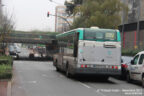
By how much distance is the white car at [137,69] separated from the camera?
15705 mm

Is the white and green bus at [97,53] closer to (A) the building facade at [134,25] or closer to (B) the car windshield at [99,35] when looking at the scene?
(B) the car windshield at [99,35]

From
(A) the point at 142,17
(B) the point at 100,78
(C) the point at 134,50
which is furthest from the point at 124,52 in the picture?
(B) the point at 100,78

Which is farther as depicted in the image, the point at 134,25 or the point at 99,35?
the point at 134,25

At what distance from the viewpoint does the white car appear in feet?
51.5

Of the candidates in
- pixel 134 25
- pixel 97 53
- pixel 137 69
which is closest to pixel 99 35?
pixel 97 53

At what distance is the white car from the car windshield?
1.74m

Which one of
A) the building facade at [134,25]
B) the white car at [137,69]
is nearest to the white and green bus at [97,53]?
the white car at [137,69]

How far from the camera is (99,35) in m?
17.4

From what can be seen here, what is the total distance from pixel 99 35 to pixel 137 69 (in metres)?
2.87

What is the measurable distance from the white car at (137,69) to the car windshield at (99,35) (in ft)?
5.70

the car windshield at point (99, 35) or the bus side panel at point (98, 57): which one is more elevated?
the car windshield at point (99, 35)

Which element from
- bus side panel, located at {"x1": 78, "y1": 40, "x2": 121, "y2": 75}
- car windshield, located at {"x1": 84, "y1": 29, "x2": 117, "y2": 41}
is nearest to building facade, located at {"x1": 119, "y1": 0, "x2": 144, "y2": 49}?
car windshield, located at {"x1": 84, "y1": 29, "x2": 117, "y2": 41}

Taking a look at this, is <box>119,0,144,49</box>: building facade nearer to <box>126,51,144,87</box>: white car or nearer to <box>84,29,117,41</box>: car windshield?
<box>126,51,144,87</box>: white car

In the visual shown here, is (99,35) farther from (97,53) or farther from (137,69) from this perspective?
(137,69)
